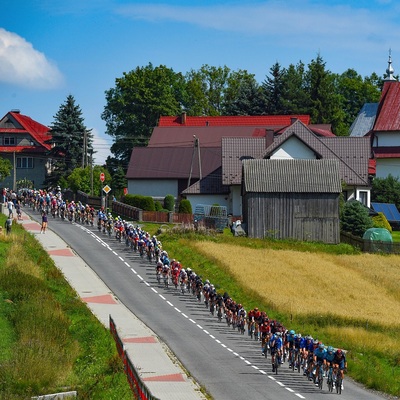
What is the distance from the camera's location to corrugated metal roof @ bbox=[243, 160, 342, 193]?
6956 cm

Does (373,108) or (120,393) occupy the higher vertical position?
(373,108)

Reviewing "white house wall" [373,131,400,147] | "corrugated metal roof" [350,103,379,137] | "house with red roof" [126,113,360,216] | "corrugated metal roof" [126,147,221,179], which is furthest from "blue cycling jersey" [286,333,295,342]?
"corrugated metal roof" [350,103,379,137]

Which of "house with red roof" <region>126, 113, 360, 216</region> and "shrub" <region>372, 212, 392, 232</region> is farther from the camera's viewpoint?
"house with red roof" <region>126, 113, 360, 216</region>

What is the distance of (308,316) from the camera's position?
141 ft

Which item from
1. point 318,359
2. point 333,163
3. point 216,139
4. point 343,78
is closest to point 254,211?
point 333,163

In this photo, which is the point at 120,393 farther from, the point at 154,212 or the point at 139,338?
the point at 154,212

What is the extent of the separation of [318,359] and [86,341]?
778cm

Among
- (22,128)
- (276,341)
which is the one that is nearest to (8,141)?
(22,128)

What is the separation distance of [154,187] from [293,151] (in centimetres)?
1387

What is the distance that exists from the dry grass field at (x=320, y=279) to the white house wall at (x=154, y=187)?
23252mm

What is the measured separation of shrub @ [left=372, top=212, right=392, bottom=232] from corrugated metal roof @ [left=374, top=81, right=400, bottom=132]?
79.4ft

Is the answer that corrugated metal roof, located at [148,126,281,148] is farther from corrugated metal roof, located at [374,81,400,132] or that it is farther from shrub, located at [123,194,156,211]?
shrub, located at [123,194,156,211]

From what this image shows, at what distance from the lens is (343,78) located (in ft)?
456

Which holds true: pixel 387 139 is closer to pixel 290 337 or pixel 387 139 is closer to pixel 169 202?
pixel 169 202
